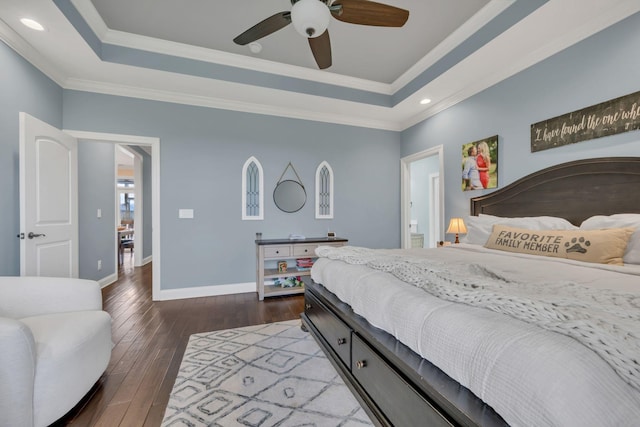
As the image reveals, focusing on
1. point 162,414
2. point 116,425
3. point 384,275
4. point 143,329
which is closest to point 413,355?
point 384,275

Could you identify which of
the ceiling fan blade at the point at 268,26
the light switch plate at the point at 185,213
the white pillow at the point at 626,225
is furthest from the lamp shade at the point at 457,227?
the light switch plate at the point at 185,213

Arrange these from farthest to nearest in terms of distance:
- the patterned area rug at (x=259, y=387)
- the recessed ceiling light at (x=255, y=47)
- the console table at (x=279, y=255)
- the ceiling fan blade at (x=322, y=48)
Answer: the console table at (x=279, y=255) < the recessed ceiling light at (x=255, y=47) < the ceiling fan blade at (x=322, y=48) < the patterned area rug at (x=259, y=387)

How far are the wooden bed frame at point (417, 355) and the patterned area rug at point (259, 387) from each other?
0.17 metres

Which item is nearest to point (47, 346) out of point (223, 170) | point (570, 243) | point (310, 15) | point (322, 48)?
point (310, 15)

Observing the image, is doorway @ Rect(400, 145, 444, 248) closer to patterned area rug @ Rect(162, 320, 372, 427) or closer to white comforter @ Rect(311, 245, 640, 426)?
patterned area rug @ Rect(162, 320, 372, 427)

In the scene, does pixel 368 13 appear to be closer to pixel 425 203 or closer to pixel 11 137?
pixel 11 137

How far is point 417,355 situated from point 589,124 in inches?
97.9

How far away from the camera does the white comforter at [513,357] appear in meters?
0.58

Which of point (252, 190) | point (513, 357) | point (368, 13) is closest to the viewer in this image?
point (513, 357)

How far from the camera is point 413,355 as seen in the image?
1078mm

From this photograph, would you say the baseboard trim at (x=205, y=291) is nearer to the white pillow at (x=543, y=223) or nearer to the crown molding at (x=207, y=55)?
the crown molding at (x=207, y=55)

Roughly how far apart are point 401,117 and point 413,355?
157 inches

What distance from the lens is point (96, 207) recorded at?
407 cm

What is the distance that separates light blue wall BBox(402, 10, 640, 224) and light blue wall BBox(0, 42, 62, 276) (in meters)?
4.59
